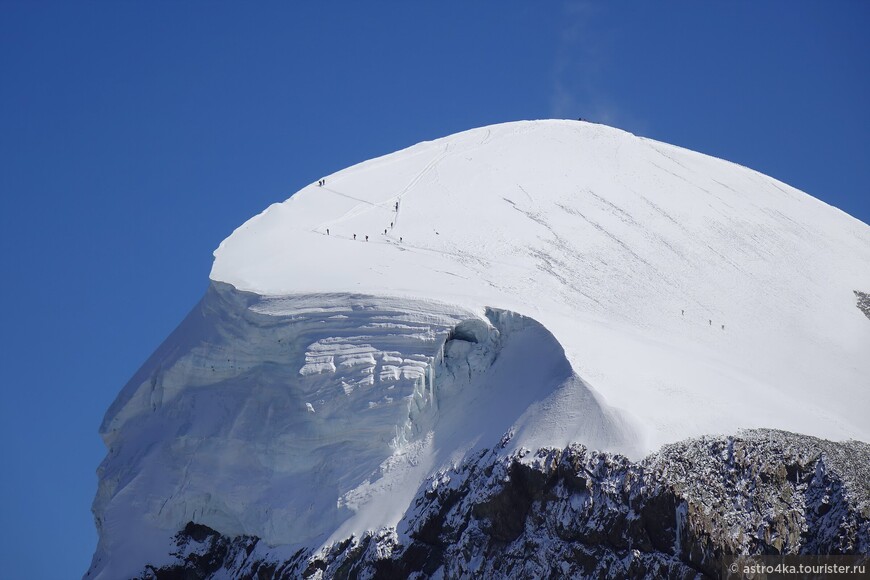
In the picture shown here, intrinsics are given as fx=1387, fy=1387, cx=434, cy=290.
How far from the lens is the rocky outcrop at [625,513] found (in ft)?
169

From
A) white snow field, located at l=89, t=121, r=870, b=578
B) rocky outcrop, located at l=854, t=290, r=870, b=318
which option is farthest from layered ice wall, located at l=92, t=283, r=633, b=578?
rocky outcrop, located at l=854, t=290, r=870, b=318

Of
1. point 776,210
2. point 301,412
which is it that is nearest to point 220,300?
point 301,412

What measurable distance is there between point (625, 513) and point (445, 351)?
1461 cm

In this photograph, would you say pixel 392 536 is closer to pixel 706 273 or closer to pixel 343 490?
pixel 343 490

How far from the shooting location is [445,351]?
210 feet

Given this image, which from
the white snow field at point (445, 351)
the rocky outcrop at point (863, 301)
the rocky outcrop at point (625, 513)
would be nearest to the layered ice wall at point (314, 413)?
the white snow field at point (445, 351)

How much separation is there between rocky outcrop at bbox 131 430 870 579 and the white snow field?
1.33m

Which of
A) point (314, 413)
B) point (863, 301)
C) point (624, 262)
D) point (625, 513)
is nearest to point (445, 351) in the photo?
point (314, 413)

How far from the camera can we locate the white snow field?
60125mm

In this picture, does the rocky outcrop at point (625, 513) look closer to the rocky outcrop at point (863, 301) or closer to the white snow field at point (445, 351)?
the white snow field at point (445, 351)

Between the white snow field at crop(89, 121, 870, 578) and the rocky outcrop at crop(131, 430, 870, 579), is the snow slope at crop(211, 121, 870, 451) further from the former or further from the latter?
the rocky outcrop at crop(131, 430, 870, 579)

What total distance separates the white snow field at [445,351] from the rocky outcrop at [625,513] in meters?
1.33

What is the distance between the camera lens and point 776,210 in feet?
301

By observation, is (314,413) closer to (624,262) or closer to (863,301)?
(624,262)
